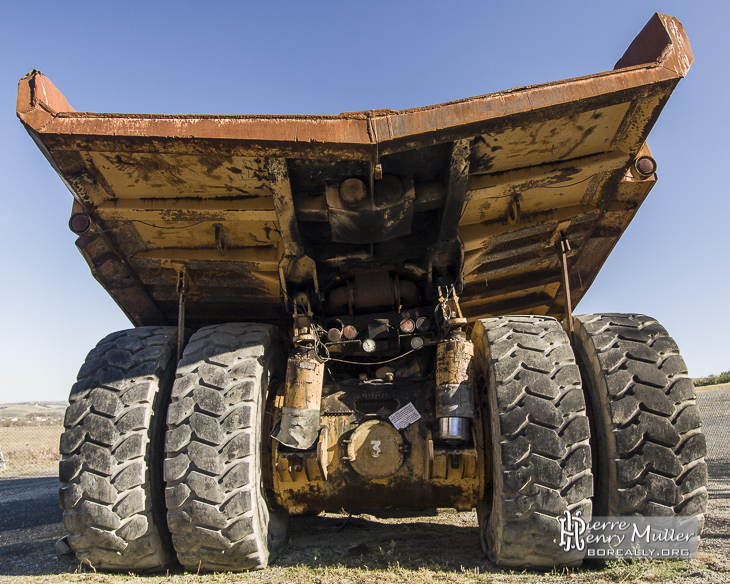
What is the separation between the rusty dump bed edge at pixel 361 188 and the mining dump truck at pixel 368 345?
0.05 feet

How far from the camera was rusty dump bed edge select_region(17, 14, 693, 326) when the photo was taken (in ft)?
9.96

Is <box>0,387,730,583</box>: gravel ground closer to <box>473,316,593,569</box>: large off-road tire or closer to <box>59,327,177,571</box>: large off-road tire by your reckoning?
<box>473,316,593,569</box>: large off-road tire

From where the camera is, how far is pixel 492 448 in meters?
3.32

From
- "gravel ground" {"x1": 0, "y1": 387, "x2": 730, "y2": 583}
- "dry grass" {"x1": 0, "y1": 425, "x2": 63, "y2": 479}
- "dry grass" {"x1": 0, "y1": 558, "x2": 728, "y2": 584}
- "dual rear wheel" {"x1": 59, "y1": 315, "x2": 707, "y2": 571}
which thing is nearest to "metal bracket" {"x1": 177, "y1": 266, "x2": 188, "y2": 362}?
"dual rear wheel" {"x1": 59, "y1": 315, "x2": 707, "y2": 571}

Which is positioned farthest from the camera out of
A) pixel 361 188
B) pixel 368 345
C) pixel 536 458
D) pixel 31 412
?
pixel 31 412

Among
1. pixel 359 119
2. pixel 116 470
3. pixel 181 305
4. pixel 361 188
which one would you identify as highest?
pixel 359 119

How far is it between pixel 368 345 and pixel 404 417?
0.60 metres

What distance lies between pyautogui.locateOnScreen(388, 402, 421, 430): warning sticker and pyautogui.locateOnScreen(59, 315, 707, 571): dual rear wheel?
50cm

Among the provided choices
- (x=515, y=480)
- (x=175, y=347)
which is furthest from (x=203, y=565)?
(x=515, y=480)

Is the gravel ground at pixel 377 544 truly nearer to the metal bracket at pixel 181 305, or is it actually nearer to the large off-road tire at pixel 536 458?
the large off-road tire at pixel 536 458

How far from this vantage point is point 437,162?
347 centimetres

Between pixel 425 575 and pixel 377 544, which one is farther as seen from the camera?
pixel 377 544

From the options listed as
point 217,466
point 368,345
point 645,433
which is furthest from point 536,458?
point 217,466

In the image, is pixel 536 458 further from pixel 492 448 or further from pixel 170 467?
pixel 170 467
